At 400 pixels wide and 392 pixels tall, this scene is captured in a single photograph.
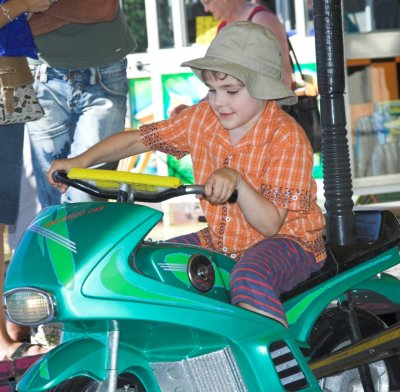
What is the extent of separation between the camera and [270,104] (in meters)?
3.93

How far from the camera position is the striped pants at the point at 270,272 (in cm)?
344

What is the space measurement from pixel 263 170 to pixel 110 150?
1.81 feet

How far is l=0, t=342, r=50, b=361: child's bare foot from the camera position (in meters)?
4.92

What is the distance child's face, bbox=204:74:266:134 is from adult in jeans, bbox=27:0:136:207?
1.30 metres

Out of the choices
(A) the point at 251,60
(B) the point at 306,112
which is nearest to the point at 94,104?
(A) the point at 251,60

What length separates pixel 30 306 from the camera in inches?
121

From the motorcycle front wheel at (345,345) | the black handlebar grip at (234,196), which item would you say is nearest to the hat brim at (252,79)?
the black handlebar grip at (234,196)

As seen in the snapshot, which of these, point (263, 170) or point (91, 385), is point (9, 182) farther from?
point (91, 385)

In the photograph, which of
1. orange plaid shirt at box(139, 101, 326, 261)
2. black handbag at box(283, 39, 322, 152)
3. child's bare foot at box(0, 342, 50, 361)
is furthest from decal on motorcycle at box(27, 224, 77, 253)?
black handbag at box(283, 39, 322, 152)

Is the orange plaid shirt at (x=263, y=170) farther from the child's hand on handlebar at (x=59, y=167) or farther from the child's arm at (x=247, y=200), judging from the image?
the child's hand on handlebar at (x=59, y=167)

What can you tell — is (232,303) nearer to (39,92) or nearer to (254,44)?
(254,44)

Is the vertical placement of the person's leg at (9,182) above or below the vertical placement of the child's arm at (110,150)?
below

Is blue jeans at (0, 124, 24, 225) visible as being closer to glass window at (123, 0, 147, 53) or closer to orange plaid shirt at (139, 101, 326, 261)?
orange plaid shirt at (139, 101, 326, 261)

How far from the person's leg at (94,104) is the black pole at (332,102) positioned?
1025 mm
